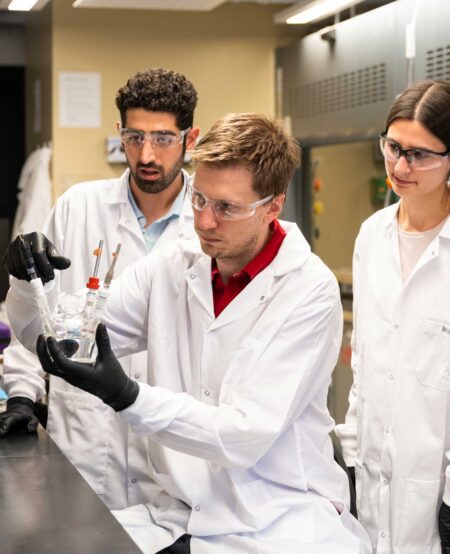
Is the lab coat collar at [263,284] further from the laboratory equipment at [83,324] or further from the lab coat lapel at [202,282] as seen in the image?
the laboratory equipment at [83,324]

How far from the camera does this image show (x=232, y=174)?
208cm

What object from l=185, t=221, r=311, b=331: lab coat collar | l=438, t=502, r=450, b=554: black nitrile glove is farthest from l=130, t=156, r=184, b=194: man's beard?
l=438, t=502, r=450, b=554: black nitrile glove

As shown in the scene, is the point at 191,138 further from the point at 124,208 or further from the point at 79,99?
the point at 79,99

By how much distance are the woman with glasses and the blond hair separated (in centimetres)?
51

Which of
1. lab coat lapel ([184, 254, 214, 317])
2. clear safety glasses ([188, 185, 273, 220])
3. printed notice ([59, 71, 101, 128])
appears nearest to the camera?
clear safety glasses ([188, 185, 273, 220])

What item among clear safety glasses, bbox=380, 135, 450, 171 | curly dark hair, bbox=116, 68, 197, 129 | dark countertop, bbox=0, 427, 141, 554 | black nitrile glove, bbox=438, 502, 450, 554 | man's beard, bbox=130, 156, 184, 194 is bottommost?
black nitrile glove, bbox=438, 502, 450, 554

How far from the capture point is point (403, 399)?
8.43 ft

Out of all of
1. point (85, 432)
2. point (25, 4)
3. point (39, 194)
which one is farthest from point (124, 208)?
A: point (39, 194)

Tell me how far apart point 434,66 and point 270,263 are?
7.04 ft

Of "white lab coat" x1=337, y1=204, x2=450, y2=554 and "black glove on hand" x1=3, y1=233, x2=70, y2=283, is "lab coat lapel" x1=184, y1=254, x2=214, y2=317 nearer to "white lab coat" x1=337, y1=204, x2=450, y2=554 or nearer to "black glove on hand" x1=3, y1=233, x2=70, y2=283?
"black glove on hand" x1=3, y1=233, x2=70, y2=283

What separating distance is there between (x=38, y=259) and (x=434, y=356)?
3.70ft

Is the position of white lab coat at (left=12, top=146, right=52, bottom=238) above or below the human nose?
below

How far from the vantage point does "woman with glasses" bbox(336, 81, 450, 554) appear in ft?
8.29

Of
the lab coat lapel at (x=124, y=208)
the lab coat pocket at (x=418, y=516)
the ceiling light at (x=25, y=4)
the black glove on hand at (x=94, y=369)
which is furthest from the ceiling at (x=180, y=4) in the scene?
the lab coat pocket at (x=418, y=516)
